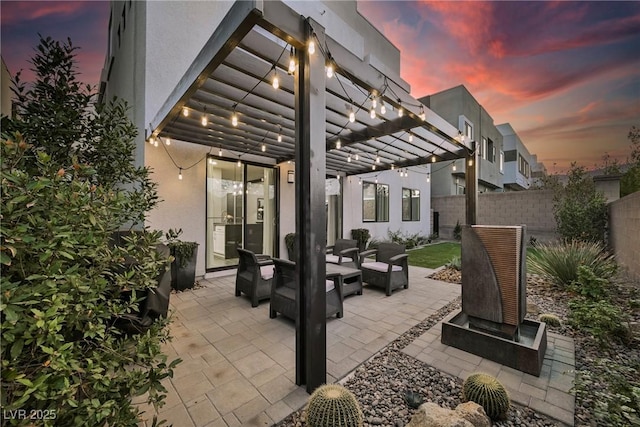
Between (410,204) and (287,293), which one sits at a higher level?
(410,204)

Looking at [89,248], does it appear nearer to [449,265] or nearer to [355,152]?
[355,152]

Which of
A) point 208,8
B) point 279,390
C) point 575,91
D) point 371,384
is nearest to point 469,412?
point 371,384

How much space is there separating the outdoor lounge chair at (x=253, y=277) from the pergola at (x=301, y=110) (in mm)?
2063

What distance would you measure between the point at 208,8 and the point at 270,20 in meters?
6.21

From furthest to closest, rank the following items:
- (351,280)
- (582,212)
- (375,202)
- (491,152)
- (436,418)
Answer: (491,152) → (375,202) → (582,212) → (351,280) → (436,418)

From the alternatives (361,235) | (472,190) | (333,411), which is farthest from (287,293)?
(361,235)

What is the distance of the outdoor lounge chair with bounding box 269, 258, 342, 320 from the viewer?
3.47 metres

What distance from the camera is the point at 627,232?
4.75 m

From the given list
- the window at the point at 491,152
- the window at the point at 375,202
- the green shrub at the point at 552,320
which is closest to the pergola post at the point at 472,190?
the green shrub at the point at 552,320

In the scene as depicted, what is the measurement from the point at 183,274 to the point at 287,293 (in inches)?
107

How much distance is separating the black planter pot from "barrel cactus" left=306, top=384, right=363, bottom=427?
4217 millimetres

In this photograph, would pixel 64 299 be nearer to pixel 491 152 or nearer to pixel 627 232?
pixel 627 232

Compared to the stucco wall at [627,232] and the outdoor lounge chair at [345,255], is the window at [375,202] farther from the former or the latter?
the stucco wall at [627,232]

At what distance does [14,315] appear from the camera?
2.59 feet
